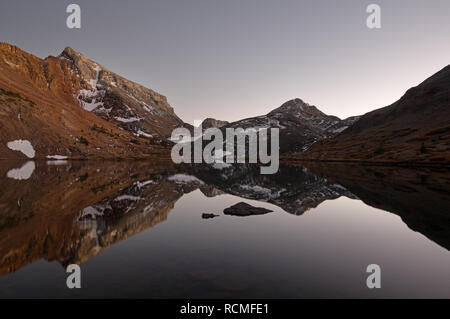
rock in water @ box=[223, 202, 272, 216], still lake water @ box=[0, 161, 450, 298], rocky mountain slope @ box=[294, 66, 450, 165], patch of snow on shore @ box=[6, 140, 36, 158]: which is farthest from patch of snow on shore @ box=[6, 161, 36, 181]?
rocky mountain slope @ box=[294, 66, 450, 165]

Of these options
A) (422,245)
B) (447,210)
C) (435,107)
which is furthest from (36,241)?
(435,107)

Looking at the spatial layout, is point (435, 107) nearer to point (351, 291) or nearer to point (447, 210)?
point (447, 210)

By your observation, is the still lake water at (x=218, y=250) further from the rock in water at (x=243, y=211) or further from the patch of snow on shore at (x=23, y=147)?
the patch of snow on shore at (x=23, y=147)

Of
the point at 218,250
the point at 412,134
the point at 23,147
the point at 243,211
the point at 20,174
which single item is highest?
the point at 412,134

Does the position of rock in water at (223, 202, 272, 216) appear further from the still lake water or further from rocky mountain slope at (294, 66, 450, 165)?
rocky mountain slope at (294, 66, 450, 165)

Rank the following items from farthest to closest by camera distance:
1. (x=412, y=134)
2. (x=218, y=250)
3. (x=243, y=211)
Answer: (x=412, y=134) < (x=243, y=211) < (x=218, y=250)

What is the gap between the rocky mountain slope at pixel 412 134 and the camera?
115 metres

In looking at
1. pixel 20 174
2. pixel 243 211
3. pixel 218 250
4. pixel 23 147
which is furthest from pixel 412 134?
pixel 23 147

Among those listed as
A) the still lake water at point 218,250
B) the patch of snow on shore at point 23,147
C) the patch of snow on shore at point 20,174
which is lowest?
the still lake water at point 218,250

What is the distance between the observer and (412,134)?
142m

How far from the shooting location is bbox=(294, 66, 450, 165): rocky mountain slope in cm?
11500

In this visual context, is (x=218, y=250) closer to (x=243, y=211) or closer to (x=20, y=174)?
(x=243, y=211)

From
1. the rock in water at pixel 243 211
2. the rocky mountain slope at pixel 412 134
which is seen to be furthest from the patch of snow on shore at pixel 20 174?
the rocky mountain slope at pixel 412 134
